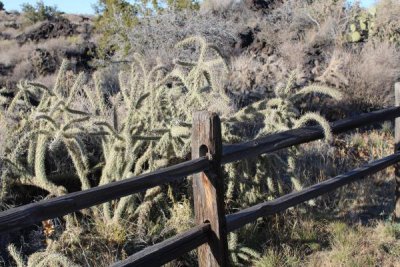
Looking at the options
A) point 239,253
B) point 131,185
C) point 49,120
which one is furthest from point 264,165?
point 131,185

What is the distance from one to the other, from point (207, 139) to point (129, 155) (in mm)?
1944

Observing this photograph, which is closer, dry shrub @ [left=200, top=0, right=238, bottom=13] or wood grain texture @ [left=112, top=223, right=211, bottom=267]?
wood grain texture @ [left=112, top=223, right=211, bottom=267]

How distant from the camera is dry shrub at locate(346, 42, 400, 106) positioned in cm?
1128

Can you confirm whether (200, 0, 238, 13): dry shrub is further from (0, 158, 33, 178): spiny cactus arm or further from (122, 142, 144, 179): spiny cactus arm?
(0, 158, 33, 178): spiny cactus arm

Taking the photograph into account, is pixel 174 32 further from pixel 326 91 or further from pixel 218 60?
pixel 326 91

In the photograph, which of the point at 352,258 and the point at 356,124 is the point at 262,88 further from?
the point at 352,258

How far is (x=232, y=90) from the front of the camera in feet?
33.1

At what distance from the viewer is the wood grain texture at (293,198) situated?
3.93m

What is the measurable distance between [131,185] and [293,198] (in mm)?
1723

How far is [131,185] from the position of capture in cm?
317

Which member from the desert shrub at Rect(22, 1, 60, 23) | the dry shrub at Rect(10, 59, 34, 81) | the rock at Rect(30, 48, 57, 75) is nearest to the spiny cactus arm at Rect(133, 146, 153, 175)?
the dry shrub at Rect(10, 59, 34, 81)

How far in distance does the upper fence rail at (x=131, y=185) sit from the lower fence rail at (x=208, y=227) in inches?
14.4

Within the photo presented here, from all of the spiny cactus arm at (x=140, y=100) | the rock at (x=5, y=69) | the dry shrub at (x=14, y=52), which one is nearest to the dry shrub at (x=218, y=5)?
the dry shrub at (x=14, y=52)

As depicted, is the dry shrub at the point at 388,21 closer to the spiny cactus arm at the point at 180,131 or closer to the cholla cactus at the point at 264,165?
the cholla cactus at the point at 264,165
